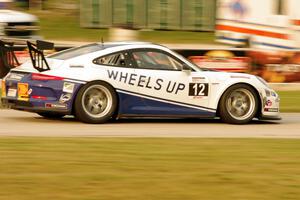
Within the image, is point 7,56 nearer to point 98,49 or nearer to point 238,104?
point 98,49

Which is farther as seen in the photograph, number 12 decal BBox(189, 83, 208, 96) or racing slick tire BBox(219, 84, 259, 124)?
racing slick tire BBox(219, 84, 259, 124)

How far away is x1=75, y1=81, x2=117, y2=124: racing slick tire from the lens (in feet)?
40.7

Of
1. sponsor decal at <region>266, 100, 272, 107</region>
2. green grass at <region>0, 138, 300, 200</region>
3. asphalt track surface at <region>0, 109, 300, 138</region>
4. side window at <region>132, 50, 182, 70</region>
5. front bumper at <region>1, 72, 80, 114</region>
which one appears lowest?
asphalt track surface at <region>0, 109, 300, 138</region>

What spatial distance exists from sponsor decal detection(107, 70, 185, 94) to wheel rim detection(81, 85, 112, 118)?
253 mm

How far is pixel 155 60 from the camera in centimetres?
1295

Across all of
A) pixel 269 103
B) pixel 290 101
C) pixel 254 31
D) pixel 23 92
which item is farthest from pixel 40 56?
pixel 254 31

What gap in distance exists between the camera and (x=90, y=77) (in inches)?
487

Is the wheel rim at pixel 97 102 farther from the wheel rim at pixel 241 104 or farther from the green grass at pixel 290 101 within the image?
the green grass at pixel 290 101

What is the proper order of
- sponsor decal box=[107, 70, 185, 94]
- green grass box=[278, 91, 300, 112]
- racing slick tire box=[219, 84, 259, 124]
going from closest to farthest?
1. sponsor decal box=[107, 70, 185, 94]
2. racing slick tire box=[219, 84, 259, 124]
3. green grass box=[278, 91, 300, 112]

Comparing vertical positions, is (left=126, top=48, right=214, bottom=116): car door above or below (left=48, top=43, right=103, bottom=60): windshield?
below

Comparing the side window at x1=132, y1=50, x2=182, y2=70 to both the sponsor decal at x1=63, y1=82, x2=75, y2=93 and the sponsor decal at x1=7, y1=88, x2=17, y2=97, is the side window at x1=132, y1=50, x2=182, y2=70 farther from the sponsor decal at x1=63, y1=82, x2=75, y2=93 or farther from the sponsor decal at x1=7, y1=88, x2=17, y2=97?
the sponsor decal at x1=7, y1=88, x2=17, y2=97

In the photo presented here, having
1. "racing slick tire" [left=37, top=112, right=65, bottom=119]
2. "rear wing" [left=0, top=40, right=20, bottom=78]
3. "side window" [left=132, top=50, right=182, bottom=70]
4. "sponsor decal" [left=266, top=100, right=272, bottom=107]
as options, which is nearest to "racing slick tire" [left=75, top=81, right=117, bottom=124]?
"side window" [left=132, top=50, right=182, bottom=70]

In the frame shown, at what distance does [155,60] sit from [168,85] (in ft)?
1.49

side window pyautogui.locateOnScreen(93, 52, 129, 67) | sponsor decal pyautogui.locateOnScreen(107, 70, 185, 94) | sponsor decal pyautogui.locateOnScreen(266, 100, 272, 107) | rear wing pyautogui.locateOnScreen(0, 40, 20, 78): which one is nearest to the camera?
sponsor decal pyautogui.locateOnScreen(107, 70, 185, 94)
